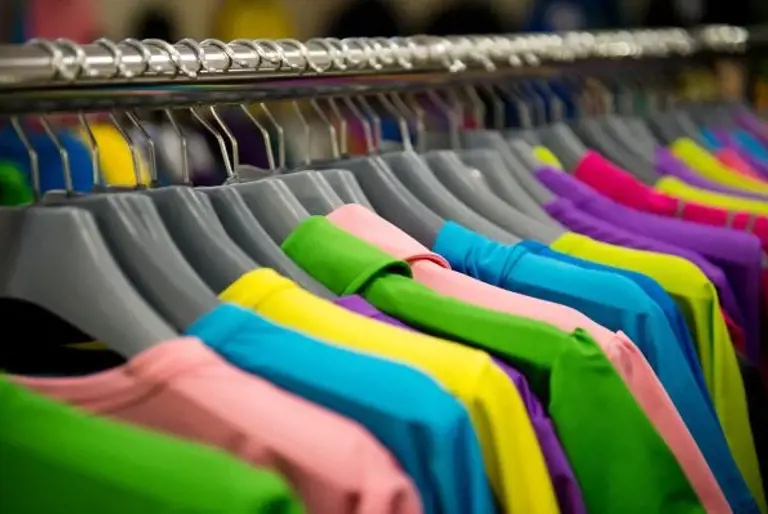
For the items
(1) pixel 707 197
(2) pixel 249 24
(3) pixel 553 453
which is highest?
(2) pixel 249 24

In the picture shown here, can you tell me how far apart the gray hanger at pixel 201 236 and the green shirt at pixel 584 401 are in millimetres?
112

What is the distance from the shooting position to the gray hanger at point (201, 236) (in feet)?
2.16

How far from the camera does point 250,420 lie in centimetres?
48

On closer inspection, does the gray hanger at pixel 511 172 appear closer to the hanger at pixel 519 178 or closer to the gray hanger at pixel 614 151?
the hanger at pixel 519 178

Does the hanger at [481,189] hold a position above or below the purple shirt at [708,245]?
above

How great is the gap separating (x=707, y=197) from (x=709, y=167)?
0.65 ft

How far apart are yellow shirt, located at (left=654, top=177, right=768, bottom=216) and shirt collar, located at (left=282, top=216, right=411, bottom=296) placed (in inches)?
20.1

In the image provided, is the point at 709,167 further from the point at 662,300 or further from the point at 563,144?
the point at 662,300

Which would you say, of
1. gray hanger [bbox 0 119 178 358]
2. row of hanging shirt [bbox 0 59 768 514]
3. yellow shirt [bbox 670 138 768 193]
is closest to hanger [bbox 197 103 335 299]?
row of hanging shirt [bbox 0 59 768 514]

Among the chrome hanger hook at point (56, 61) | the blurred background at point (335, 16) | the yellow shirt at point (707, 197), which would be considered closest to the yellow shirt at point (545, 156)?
the yellow shirt at point (707, 197)

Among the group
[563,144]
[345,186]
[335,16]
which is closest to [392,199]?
[345,186]

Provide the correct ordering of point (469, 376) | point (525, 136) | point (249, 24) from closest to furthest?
point (469, 376) < point (525, 136) < point (249, 24)

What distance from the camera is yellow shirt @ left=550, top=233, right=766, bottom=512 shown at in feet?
2.71

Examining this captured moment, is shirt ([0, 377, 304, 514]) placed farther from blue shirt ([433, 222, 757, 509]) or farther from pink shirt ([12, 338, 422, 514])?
blue shirt ([433, 222, 757, 509])
